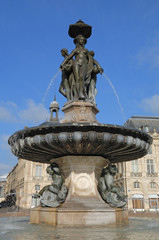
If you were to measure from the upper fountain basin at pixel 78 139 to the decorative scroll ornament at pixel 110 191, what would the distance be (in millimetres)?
810

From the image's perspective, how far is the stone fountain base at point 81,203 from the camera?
5.78m

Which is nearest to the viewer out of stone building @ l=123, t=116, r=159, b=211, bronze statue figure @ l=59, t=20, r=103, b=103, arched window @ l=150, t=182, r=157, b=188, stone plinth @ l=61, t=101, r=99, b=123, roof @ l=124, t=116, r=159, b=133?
stone plinth @ l=61, t=101, r=99, b=123

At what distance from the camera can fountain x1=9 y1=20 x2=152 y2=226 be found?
5844 millimetres

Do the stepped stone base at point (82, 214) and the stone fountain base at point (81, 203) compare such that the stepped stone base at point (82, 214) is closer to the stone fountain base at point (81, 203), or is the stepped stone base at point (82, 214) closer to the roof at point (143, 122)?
the stone fountain base at point (81, 203)

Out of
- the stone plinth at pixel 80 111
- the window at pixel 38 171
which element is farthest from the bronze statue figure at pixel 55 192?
the window at pixel 38 171

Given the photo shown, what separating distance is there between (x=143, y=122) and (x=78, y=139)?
43.9 m

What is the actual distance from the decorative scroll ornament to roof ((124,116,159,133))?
39.7 metres

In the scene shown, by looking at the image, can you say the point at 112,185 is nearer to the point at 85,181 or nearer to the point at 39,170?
the point at 85,181

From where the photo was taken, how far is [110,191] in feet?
22.7

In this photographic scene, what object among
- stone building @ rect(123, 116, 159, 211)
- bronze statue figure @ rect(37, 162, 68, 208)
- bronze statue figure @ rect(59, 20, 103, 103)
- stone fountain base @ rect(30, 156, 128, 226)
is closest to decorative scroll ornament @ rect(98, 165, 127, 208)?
stone fountain base @ rect(30, 156, 128, 226)

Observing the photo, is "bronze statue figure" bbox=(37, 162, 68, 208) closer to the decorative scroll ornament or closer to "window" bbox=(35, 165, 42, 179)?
the decorative scroll ornament

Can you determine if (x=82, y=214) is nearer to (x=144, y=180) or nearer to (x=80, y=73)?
(x=80, y=73)

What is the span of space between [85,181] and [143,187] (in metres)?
37.3

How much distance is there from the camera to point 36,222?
261 inches
